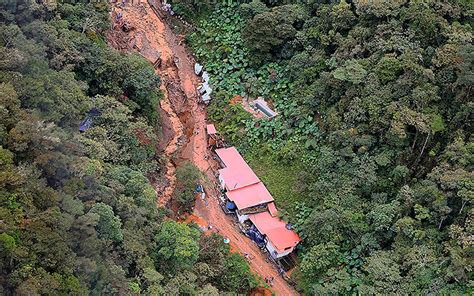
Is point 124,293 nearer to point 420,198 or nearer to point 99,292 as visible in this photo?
point 99,292

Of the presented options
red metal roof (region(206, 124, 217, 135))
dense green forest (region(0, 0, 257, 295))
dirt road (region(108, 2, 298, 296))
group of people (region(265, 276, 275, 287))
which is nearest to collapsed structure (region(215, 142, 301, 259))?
dirt road (region(108, 2, 298, 296))

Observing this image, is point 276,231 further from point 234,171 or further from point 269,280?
point 234,171

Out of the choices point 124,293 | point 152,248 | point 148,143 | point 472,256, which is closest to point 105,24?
point 148,143

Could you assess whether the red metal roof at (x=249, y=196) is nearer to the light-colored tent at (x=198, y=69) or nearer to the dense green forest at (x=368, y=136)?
the dense green forest at (x=368, y=136)

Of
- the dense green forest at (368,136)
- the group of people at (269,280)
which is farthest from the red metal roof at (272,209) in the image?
the group of people at (269,280)

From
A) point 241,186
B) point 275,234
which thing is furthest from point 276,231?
point 241,186

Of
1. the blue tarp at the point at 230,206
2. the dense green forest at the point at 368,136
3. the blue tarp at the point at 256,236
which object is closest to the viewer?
the dense green forest at the point at 368,136
